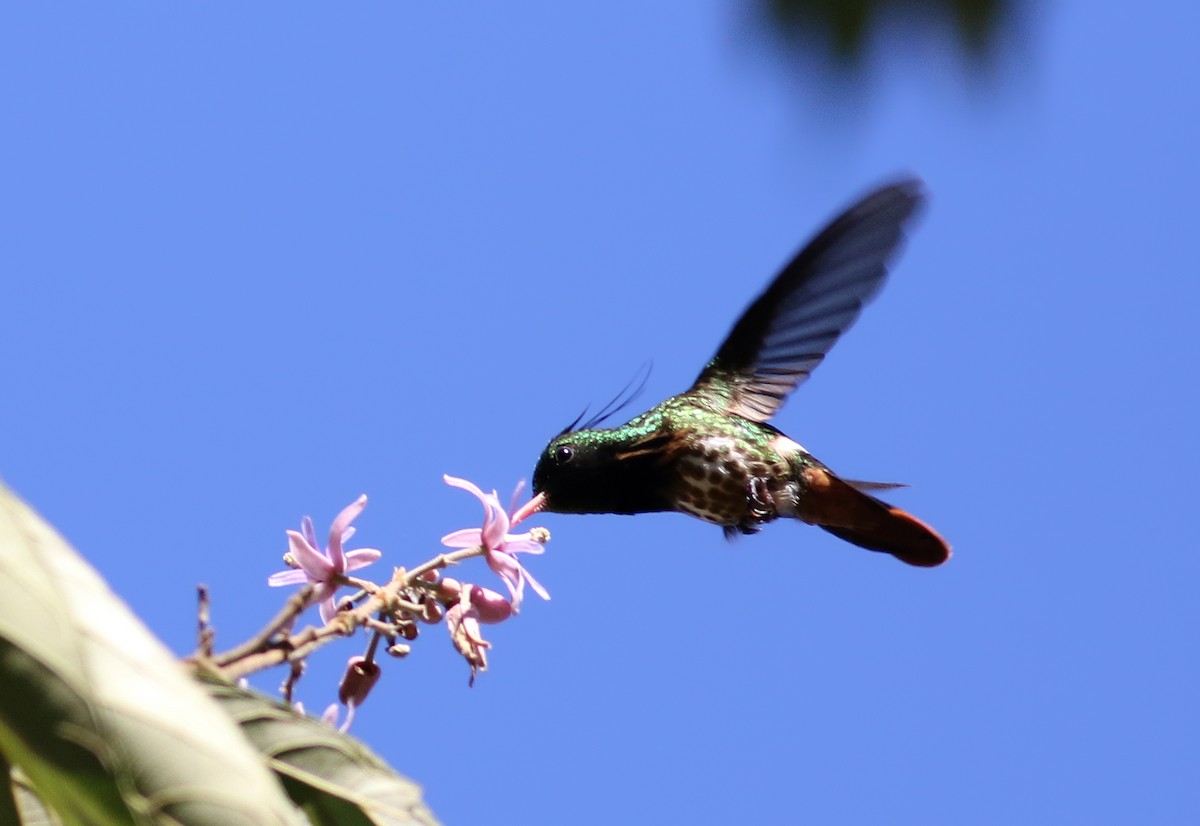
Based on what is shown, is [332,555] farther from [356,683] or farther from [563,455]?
[563,455]

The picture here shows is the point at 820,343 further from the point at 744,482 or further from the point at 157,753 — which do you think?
the point at 157,753

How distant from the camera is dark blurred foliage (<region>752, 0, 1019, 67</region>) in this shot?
5340 millimetres

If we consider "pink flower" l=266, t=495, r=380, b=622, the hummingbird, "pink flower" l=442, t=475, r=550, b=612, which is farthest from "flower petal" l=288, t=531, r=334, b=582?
the hummingbird

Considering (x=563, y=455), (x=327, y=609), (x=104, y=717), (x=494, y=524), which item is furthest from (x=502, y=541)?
(x=104, y=717)

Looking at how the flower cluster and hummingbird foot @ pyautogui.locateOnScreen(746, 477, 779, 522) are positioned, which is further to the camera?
hummingbird foot @ pyautogui.locateOnScreen(746, 477, 779, 522)

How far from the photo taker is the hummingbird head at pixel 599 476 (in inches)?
136

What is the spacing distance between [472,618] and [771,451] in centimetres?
145

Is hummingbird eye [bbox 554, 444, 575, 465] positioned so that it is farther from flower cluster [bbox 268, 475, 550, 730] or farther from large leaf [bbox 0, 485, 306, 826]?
large leaf [bbox 0, 485, 306, 826]

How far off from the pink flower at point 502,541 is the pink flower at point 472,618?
156mm

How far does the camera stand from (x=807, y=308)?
372 cm

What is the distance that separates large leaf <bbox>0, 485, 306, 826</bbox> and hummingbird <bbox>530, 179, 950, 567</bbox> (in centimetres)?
247

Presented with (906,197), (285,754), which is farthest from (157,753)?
(906,197)

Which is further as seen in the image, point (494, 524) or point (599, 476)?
point (599, 476)

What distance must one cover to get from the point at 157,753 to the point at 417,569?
137 centimetres
